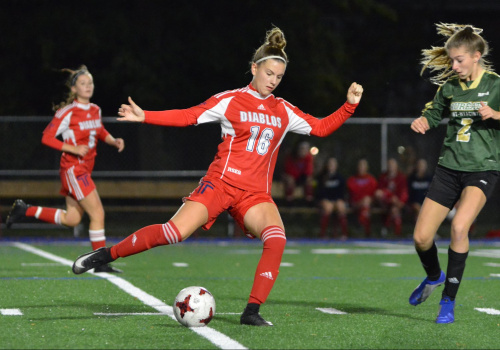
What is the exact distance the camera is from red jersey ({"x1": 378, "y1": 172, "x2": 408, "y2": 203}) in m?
19.1

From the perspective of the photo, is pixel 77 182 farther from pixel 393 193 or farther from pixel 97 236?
pixel 393 193

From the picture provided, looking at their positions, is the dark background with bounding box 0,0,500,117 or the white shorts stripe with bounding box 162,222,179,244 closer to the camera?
the white shorts stripe with bounding box 162,222,179,244

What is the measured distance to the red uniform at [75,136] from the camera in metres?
10.6

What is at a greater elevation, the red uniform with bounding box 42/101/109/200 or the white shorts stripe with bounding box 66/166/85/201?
the red uniform with bounding box 42/101/109/200

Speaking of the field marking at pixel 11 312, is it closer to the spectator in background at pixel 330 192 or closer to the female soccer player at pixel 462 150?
the female soccer player at pixel 462 150

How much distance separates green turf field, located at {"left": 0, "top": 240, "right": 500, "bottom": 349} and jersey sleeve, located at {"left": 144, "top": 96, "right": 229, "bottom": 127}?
4.57ft

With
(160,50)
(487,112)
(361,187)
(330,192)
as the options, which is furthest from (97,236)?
(160,50)

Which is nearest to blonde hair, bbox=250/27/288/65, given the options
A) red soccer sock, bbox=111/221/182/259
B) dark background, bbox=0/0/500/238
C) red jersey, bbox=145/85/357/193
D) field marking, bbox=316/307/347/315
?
red jersey, bbox=145/85/357/193

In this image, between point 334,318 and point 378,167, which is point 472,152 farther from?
point 378,167

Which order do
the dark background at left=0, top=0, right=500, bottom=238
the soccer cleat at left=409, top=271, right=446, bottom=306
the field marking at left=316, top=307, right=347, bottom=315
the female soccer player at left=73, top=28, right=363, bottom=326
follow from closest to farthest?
1. the female soccer player at left=73, top=28, right=363, bottom=326
2. the field marking at left=316, top=307, right=347, bottom=315
3. the soccer cleat at left=409, top=271, right=446, bottom=306
4. the dark background at left=0, top=0, right=500, bottom=238

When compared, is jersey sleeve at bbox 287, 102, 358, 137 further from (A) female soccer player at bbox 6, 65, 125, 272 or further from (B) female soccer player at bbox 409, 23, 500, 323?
(A) female soccer player at bbox 6, 65, 125, 272

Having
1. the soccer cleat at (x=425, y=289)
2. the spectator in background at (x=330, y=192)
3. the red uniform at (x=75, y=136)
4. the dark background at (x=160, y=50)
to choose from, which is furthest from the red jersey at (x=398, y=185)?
the soccer cleat at (x=425, y=289)

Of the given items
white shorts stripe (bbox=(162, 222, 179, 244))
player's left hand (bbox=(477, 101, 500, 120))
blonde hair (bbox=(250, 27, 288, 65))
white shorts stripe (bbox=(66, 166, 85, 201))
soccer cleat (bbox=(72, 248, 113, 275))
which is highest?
blonde hair (bbox=(250, 27, 288, 65))

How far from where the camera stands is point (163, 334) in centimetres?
620
